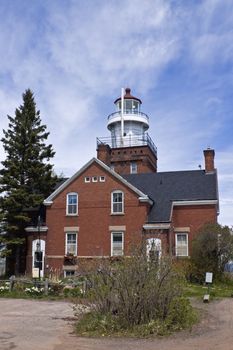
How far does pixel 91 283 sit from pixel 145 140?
119 feet

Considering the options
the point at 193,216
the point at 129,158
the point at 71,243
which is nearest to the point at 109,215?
the point at 71,243

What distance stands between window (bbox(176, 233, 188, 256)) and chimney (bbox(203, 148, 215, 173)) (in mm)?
6019

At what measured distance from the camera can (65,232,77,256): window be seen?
3350cm

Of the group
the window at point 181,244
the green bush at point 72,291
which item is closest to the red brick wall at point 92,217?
the window at point 181,244

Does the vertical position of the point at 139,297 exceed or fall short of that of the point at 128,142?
it falls short

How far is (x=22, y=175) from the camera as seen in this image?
36.5m

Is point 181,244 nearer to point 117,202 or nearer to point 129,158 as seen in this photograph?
point 117,202

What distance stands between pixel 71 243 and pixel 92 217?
97.0 inches

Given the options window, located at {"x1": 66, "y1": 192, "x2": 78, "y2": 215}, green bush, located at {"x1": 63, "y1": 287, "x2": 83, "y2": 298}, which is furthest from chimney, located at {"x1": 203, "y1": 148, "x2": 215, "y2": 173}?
Answer: green bush, located at {"x1": 63, "y1": 287, "x2": 83, "y2": 298}

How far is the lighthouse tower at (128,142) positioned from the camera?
47.5 metres

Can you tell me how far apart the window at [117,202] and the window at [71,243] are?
3.50 m

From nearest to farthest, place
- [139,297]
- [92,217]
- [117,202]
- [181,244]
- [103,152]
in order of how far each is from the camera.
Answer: [139,297], [181,244], [117,202], [92,217], [103,152]

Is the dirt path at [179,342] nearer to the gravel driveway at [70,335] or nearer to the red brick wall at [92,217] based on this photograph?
the gravel driveway at [70,335]

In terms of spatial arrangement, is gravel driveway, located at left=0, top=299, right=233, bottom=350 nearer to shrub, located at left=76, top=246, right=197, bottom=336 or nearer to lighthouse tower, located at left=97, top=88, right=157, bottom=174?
shrub, located at left=76, top=246, right=197, bottom=336
